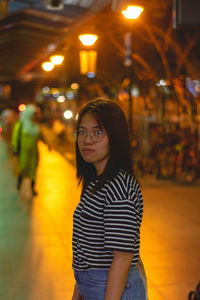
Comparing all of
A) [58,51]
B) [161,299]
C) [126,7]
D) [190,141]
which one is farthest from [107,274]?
[58,51]

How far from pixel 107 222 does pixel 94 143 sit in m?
0.38

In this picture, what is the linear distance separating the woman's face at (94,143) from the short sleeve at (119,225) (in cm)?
27

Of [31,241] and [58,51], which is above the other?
[58,51]

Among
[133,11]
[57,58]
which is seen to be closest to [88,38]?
[133,11]

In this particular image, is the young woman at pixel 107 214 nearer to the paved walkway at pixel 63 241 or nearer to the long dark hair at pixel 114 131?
the long dark hair at pixel 114 131

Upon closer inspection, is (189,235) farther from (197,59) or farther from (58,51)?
(197,59)

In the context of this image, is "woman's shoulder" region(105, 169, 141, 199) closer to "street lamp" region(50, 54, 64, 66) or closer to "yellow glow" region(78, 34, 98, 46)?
"yellow glow" region(78, 34, 98, 46)

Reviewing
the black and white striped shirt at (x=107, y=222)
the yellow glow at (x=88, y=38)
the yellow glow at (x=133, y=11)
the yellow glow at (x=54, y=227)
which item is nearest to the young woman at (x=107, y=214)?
the black and white striped shirt at (x=107, y=222)

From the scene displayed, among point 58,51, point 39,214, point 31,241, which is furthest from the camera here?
point 58,51

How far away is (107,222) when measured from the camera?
2221mm

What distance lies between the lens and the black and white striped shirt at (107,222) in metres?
2.21

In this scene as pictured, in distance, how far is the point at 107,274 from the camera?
2.30 metres

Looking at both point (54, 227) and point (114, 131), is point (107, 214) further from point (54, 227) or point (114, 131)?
point (54, 227)

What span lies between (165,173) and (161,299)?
27.5 feet
